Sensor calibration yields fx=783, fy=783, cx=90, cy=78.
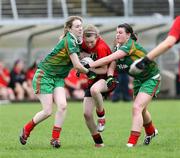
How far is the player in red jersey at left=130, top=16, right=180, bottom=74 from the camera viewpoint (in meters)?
9.33

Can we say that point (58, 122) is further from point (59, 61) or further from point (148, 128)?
point (148, 128)

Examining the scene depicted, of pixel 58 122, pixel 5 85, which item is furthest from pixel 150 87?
pixel 5 85

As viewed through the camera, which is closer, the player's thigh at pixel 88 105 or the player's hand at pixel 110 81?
the player's hand at pixel 110 81

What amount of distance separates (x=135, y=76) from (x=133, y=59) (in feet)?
0.94

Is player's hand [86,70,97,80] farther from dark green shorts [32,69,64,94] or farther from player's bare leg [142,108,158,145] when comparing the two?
player's bare leg [142,108,158,145]

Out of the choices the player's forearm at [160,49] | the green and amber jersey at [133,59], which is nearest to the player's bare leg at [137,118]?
the green and amber jersey at [133,59]

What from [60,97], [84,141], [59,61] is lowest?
[84,141]

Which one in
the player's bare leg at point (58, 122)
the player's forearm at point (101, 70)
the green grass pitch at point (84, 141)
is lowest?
the green grass pitch at point (84, 141)

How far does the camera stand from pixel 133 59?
456 inches

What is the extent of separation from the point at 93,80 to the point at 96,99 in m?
0.31

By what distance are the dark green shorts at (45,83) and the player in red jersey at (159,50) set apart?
7.66ft

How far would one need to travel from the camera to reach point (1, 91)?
30.2 meters

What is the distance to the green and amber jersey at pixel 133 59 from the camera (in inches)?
450

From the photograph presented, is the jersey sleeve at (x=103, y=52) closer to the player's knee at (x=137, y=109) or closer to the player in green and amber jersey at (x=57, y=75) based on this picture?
the player in green and amber jersey at (x=57, y=75)
